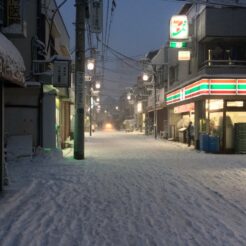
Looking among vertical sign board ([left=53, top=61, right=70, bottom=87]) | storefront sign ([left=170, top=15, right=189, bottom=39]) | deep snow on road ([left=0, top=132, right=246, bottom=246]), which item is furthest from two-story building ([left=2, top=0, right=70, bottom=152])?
storefront sign ([left=170, top=15, right=189, bottom=39])

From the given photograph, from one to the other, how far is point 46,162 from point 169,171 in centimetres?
501

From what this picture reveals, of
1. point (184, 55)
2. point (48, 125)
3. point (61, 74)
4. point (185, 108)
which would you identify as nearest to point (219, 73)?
point (184, 55)

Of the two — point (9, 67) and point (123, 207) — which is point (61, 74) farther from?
point (123, 207)

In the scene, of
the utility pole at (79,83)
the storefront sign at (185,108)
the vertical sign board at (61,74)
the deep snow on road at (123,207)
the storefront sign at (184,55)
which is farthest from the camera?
the storefront sign at (185,108)

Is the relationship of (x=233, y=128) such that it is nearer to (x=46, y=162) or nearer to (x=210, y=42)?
(x=210, y=42)

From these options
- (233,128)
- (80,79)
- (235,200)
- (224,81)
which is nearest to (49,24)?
(80,79)

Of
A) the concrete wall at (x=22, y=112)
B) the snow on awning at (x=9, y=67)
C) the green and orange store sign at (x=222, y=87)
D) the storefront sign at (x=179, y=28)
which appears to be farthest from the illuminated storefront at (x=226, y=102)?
the snow on awning at (x=9, y=67)

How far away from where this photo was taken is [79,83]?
53.5 feet

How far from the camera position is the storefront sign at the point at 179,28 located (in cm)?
2430

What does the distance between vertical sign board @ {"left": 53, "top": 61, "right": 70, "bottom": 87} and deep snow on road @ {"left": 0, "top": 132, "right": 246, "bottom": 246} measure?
3852 millimetres

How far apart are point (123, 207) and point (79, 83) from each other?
957 centimetres

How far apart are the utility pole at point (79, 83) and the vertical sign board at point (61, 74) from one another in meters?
0.90

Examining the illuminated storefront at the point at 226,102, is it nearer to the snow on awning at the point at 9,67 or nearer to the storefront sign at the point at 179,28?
the storefront sign at the point at 179,28

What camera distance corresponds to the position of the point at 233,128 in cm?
2034
